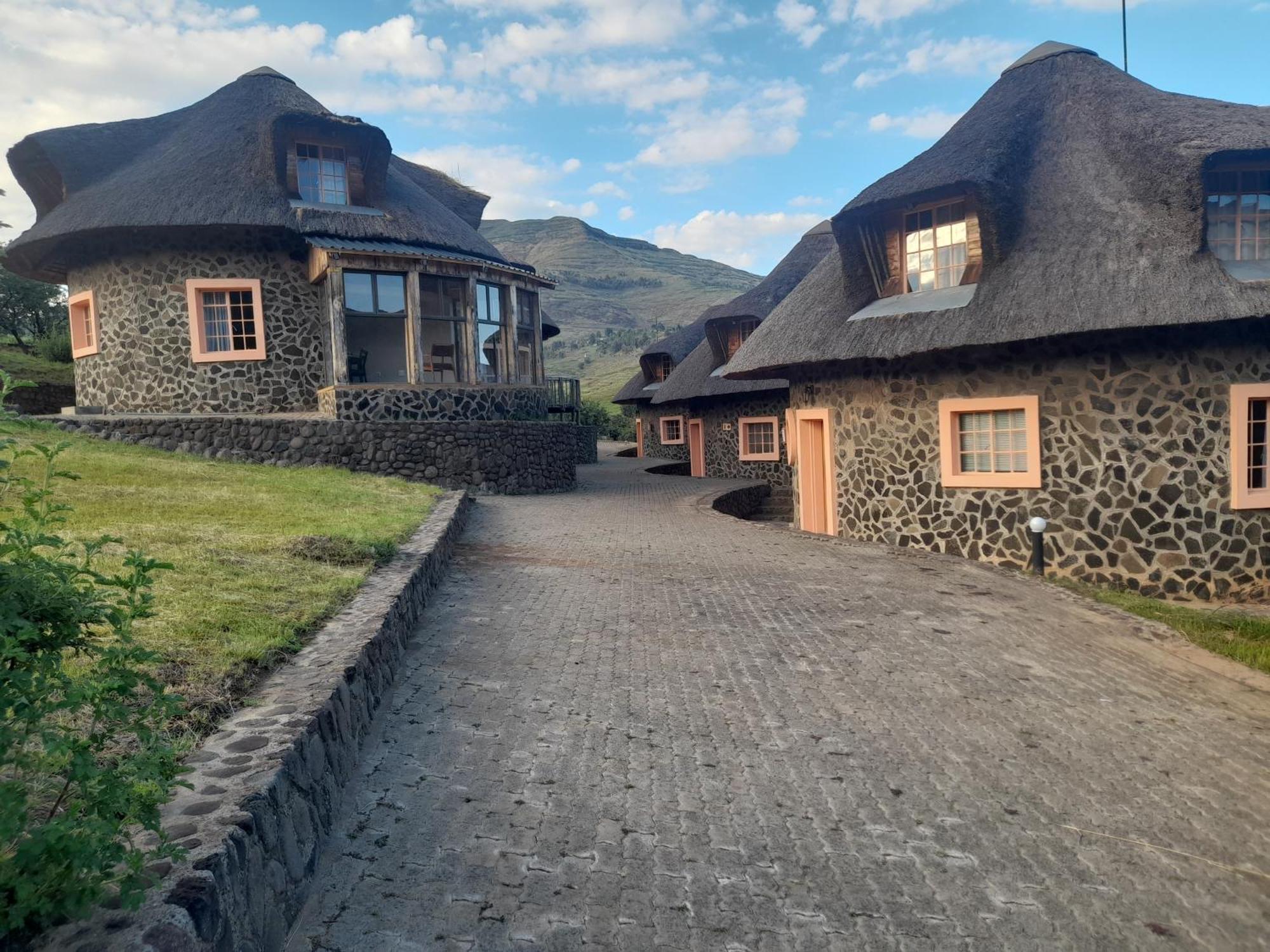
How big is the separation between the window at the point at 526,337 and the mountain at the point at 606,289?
117 feet

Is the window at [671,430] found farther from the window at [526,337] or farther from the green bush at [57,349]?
the green bush at [57,349]

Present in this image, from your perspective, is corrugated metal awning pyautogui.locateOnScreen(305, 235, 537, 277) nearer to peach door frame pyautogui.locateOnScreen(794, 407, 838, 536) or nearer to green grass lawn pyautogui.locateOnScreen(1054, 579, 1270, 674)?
peach door frame pyautogui.locateOnScreen(794, 407, 838, 536)

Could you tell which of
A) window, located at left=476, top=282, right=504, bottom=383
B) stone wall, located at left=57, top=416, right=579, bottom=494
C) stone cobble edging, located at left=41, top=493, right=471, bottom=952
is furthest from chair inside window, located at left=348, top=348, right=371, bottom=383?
stone cobble edging, located at left=41, top=493, right=471, bottom=952

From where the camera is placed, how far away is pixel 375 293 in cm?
1697

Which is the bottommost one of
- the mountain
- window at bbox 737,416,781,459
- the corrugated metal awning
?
window at bbox 737,416,781,459

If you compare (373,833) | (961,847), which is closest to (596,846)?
(373,833)

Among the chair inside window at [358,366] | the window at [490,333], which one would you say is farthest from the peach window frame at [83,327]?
the window at [490,333]

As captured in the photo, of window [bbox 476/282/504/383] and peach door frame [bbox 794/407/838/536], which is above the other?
window [bbox 476/282/504/383]

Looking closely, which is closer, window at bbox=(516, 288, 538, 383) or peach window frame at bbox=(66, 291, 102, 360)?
peach window frame at bbox=(66, 291, 102, 360)

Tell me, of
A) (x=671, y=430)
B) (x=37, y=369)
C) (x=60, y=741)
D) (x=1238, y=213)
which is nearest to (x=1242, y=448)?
(x=1238, y=213)

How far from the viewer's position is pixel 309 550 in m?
7.32

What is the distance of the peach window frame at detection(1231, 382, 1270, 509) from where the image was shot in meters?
9.73

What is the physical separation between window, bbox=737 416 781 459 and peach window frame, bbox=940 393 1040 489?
1197 centimetres

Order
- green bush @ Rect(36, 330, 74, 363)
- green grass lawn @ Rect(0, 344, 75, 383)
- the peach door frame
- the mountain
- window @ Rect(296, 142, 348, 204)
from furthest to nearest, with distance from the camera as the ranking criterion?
the mountain, green bush @ Rect(36, 330, 74, 363), green grass lawn @ Rect(0, 344, 75, 383), window @ Rect(296, 142, 348, 204), the peach door frame
